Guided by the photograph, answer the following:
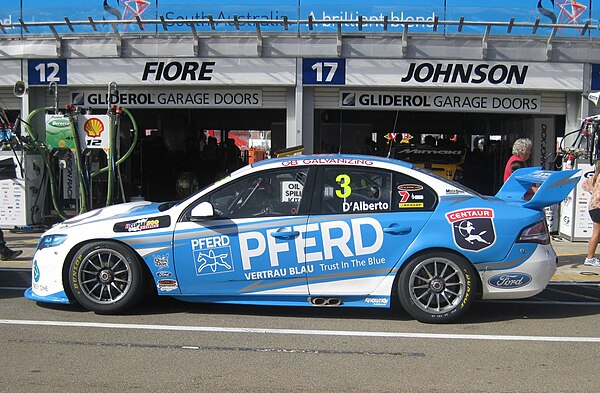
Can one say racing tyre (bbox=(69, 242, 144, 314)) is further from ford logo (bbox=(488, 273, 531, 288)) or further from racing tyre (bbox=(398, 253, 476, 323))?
ford logo (bbox=(488, 273, 531, 288))

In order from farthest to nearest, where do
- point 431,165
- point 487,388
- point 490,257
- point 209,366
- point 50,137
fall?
point 431,165, point 50,137, point 490,257, point 209,366, point 487,388

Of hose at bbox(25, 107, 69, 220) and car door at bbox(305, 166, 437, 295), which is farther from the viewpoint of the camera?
hose at bbox(25, 107, 69, 220)

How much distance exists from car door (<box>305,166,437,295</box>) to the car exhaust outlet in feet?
0.27

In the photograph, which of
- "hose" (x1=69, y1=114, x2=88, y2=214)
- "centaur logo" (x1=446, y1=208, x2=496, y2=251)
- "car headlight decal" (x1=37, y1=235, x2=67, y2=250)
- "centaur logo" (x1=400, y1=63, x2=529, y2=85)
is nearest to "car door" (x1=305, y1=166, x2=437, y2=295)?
"centaur logo" (x1=446, y1=208, x2=496, y2=251)

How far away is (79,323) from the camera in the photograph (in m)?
5.83

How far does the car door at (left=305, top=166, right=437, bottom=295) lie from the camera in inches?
228

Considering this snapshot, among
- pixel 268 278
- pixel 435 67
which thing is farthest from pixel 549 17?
pixel 268 278

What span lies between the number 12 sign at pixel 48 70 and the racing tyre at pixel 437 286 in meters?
10.5

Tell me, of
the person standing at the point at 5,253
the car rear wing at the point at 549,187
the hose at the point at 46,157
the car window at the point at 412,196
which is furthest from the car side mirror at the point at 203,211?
the hose at the point at 46,157

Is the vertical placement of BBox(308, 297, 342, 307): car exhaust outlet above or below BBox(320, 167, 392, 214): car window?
below

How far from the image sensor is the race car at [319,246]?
5801mm

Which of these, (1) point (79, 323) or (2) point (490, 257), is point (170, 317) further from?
(2) point (490, 257)

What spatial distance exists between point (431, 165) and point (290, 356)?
9.89 metres

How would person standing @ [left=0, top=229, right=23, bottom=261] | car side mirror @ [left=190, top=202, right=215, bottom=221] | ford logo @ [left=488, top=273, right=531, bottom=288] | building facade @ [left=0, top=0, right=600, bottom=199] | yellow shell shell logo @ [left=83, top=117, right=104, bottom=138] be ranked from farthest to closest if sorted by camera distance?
building facade @ [left=0, top=0, right=600, bottom=199]
yellow shell shell logo @ [left=83, top=117, right=104, bottom=138]
person standing @ [left=0, top=229, right=23, bottom=261]
ford logo @ [left=488, top=273, right=531, bottom=288]
car side mirror @ [left=190, top=202, right=215, bottom=221]
